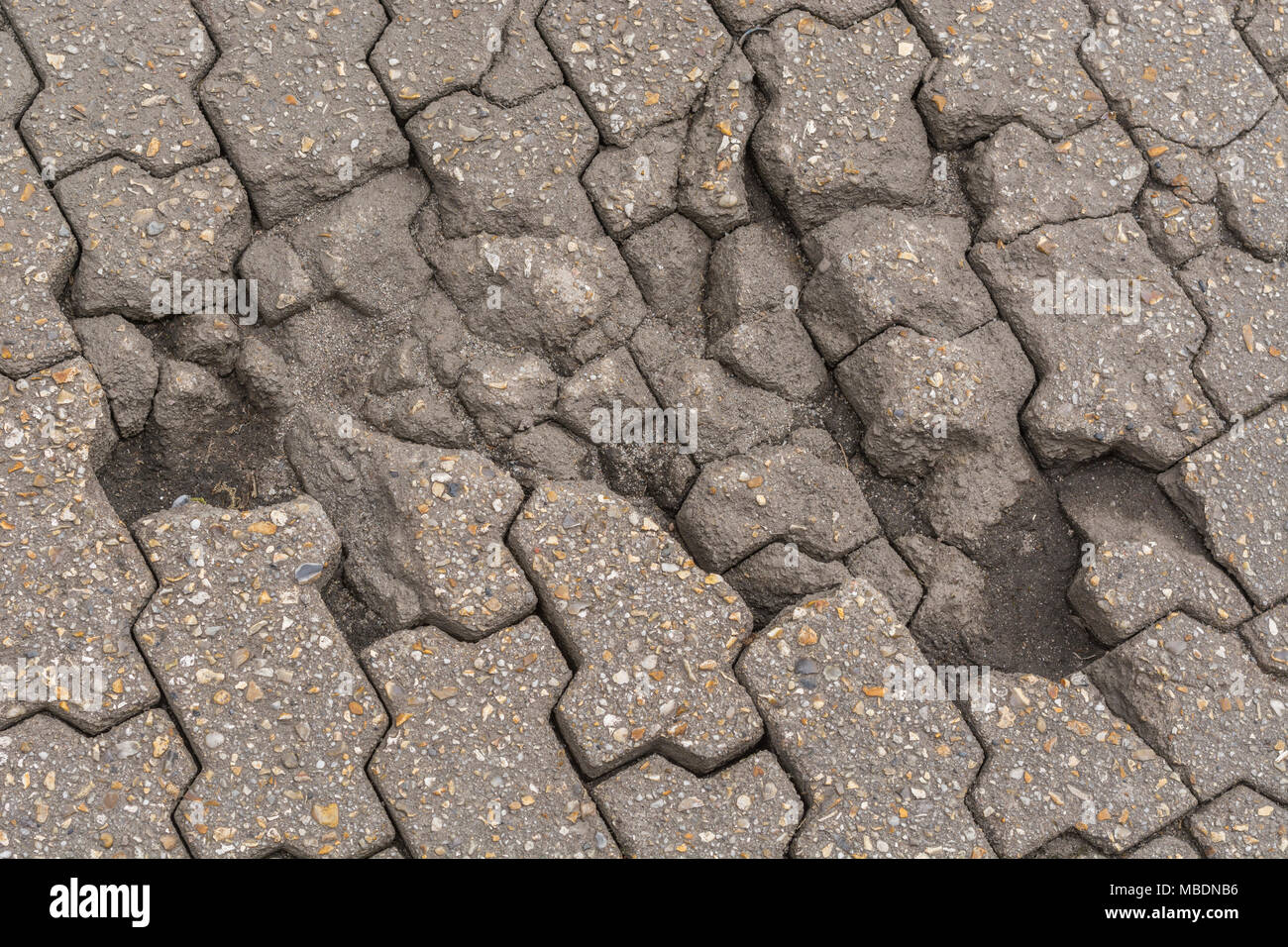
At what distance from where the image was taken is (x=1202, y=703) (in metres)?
2.58

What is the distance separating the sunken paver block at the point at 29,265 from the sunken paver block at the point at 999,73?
2.16 metres

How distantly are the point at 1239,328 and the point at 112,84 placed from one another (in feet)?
9.52

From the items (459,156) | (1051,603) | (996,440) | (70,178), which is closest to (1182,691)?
(1051,603)

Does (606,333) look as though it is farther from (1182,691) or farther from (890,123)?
(1182,691)

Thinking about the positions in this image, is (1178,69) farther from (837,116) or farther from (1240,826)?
(1240,826)

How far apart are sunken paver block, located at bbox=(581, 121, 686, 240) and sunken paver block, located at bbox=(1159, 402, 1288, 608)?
1490 mm

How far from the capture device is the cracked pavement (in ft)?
7.84

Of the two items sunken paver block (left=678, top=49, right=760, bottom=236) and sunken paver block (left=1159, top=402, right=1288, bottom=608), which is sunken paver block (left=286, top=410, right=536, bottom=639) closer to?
sunken paver block (left=678, top=49, right=760, bottom=236)

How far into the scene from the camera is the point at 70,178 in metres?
2.53

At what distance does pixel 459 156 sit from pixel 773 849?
1.81 metres

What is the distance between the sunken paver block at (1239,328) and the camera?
109 inches

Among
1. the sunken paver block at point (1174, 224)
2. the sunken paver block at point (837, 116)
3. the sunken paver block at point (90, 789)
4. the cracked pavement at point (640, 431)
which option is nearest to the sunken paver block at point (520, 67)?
the cracked pavement at point (640, 431)

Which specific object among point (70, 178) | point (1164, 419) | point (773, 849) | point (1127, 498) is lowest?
point (773, 849)

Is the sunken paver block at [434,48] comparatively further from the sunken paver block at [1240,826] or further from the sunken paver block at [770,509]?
the sunken paver block at [1240,826]
